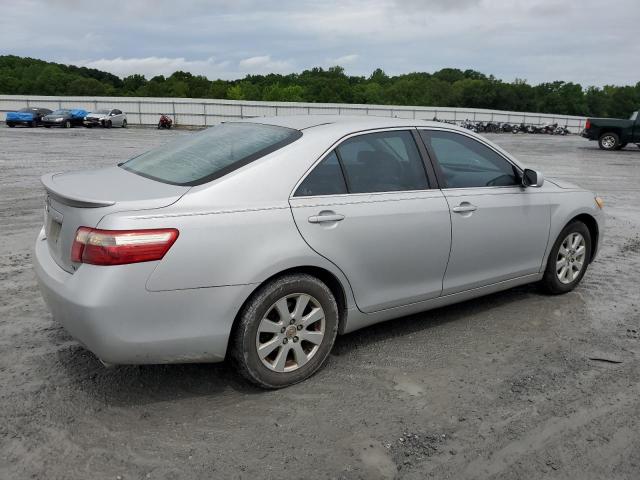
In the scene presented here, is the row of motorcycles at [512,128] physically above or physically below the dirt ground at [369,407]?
below

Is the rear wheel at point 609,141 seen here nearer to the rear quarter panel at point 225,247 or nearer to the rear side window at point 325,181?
the rear side window at point 325,181

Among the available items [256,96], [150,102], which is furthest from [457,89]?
[150,102]

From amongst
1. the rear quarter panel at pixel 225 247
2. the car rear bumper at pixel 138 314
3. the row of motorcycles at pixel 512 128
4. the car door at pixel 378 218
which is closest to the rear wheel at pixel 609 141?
the row of motorcycles at pixel 512 128

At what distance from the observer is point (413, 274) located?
4016 mm

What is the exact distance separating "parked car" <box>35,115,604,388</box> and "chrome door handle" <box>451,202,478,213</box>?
0.01 m

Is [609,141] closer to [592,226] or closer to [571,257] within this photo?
[592,226]

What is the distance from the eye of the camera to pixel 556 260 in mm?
5164

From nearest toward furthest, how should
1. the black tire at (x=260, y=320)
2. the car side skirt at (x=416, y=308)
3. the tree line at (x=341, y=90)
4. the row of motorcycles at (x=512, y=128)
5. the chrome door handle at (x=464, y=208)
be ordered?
1. the black tire at (x=260, y=320)
2. the car side skirt at (x=416, y=308)
3. the chrome door handle at (x=464, y=208)
4. the row of motorcycles at (x=512, y=128)
5. the tree line at (x=341, y=90)

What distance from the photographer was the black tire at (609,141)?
26391 millimetres

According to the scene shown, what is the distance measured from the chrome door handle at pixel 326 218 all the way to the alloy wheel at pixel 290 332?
0.45 m

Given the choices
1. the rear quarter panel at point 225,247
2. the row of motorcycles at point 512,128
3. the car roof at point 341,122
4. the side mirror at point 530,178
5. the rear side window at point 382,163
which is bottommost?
the row of motorcycles at point 512,128

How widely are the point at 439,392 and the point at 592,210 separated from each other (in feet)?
9.16

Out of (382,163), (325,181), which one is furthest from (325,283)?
(382,163)

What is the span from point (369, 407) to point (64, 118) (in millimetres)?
39496
